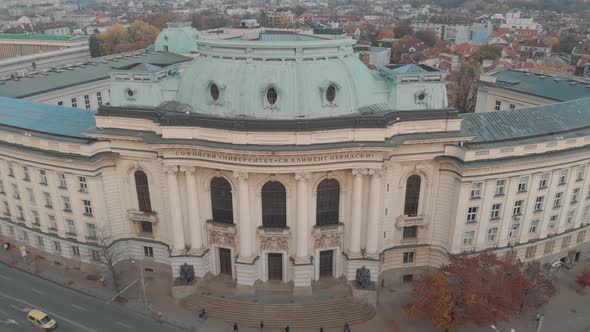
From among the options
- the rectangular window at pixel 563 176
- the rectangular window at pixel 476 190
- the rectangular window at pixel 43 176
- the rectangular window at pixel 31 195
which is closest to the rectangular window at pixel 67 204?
the rectangular window at pixel 43 176

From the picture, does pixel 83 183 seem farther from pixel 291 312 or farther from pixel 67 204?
pixel 291 312

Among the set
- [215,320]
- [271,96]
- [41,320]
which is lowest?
[215,320]

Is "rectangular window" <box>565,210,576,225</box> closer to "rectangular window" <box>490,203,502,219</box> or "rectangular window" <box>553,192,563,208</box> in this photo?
"rectangular window" <box>553,192,563,208</box>

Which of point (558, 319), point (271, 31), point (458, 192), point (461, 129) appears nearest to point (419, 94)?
point (461, 129)

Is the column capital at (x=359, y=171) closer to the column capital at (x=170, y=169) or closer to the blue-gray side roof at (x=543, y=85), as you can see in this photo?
the column capital at (x=170, y=169)

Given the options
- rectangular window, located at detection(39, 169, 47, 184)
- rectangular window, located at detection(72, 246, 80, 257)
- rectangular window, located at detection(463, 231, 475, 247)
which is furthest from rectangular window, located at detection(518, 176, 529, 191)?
rectangular window, located at detection(39, 169, 47, 184)

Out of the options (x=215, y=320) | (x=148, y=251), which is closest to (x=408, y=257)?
(x=215, y=320)
